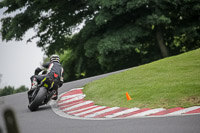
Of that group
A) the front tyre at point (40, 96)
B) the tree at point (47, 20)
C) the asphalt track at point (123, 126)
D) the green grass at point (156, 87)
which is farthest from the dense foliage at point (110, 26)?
the asphalt track at point (123, 126)

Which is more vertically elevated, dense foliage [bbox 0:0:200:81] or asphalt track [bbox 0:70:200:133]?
dense foliage [bbox 0:0:200:81]

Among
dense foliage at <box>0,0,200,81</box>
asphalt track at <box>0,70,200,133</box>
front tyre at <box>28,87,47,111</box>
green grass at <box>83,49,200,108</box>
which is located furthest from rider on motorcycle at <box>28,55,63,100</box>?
dense foliage at <box>0,0,200,81</box>

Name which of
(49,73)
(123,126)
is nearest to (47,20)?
(49,73)

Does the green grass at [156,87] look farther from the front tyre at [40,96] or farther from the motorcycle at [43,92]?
the front tyre at [40,96]

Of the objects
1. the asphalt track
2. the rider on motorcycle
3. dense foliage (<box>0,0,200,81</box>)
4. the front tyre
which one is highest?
dense foliage (<box>0,0,200,81</box>)

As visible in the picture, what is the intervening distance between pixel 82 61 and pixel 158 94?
23.2m

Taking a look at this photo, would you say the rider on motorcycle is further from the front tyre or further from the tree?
the tree

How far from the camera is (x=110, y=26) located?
27.3 metres

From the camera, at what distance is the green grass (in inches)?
346

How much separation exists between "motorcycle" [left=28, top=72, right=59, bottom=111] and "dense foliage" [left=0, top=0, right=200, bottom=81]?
14.3 m

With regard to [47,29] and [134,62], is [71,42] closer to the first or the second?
[47,29]

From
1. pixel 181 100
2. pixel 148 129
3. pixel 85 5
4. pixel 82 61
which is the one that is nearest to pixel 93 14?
pixel 85 5

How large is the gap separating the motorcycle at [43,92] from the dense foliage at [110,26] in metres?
14.3

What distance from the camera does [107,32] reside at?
2639cm
